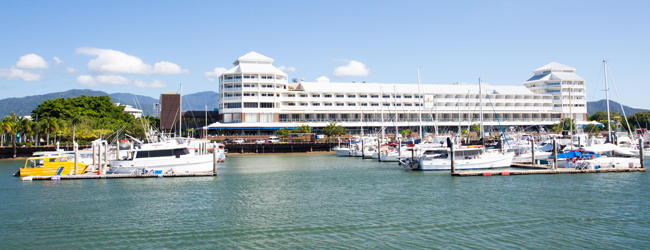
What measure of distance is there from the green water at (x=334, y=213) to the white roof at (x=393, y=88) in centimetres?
8469

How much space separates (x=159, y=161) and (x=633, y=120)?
455 ft

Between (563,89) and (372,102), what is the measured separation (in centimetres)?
5762

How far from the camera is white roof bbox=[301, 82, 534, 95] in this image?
126 metres

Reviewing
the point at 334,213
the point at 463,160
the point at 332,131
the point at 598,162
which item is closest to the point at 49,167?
the point at 334,213

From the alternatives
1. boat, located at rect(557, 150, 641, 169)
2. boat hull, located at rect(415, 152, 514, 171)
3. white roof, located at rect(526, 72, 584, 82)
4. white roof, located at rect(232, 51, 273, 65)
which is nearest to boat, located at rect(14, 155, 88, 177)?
boat hull, located at rect(415, 152, 514, 171)

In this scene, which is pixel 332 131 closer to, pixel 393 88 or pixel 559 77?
pixel 393 88

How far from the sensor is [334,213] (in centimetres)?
2733

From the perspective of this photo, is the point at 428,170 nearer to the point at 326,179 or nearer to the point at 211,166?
the point at 326,179

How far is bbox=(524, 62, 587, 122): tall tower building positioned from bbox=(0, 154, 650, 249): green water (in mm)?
105290

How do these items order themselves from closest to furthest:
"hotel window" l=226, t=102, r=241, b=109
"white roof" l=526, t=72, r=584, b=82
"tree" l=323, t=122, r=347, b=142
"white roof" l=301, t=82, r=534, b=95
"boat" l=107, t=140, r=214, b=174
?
1. "boat" l=107, t=140, r=214, b=174
2. "tree" l=323, t=122, r=347, b=142
3. "hotel window" l=226, t=102, r=241, b=109
4. "white roof" l=301, t=82, r=534, b=95
5. "white roof" l=526, t=72, r=584, b=82

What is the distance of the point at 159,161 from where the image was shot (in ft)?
150

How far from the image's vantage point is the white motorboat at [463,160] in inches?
1902

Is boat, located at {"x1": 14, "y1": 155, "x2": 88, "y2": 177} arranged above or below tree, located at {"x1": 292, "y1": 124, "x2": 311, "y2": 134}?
below

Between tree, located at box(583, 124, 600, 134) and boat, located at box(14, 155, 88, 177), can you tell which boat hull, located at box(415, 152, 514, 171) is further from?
tree, located at box(583, 124, 600, 134)
